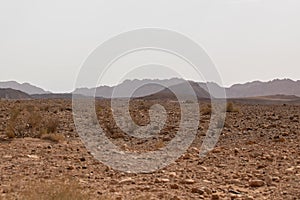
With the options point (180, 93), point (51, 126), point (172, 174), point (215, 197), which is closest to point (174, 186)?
point (215, 197)

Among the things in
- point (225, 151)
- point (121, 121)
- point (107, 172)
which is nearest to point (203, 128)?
point (121, 121)

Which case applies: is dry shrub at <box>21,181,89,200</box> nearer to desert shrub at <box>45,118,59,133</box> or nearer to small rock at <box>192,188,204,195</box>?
small rock at <box>192,188,204,195</box>

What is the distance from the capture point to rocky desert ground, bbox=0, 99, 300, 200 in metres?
7.92

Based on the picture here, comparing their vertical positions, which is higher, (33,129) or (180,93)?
(180,93)

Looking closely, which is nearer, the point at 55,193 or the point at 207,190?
the point at 55,193

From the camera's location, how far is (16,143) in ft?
44.0

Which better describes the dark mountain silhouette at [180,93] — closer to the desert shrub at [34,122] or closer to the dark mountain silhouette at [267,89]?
the desert shrub at [34,122]

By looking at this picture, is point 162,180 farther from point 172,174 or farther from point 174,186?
point 172,174

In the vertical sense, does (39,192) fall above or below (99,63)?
below

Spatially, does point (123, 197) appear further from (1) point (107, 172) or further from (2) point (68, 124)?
(2) point (68, 124)

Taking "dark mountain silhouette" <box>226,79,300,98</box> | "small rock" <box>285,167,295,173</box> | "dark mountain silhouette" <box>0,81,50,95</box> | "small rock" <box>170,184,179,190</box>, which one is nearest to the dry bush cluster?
"small rock" <box>170,184,179,190</box>

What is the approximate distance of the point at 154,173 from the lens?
974cm

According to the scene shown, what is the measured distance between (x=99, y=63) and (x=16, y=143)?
3670 millimetres

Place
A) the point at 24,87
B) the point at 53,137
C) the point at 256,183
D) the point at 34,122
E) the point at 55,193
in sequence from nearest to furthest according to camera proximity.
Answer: the point at 55,193 → the point at 256,183 → the point at 53,137 → the point at 34,122 → the point at 24,87
